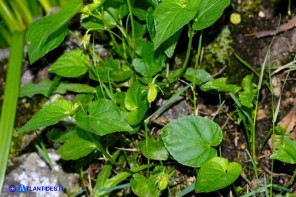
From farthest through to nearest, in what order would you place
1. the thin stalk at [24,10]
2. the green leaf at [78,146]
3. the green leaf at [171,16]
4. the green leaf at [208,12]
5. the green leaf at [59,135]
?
the thin stalk at [24,10] → the green leaf at [59,135] → the green leaf at [78,146] → the green leaf at [208,12] → the green leaf at [171,16]

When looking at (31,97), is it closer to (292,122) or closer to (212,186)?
(212,186)

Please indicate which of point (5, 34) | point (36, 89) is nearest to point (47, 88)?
point (36, 89)

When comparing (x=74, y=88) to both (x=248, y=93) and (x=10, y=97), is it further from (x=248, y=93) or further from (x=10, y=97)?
(x=248, y=93)

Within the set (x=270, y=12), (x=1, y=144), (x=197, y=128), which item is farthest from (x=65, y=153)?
(x=270, y=12)

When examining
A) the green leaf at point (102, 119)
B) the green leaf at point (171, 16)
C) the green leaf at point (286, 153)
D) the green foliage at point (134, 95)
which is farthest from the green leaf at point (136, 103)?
the green leaf at point (286, 153)

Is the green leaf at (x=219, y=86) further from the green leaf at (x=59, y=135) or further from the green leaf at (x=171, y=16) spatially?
the green leaf at (x=59, y=135)

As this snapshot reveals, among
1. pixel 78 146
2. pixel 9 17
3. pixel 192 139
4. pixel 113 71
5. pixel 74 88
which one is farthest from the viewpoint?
pixel 9 17

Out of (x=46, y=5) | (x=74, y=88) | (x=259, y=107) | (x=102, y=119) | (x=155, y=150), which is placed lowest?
(x=259, y=107)
